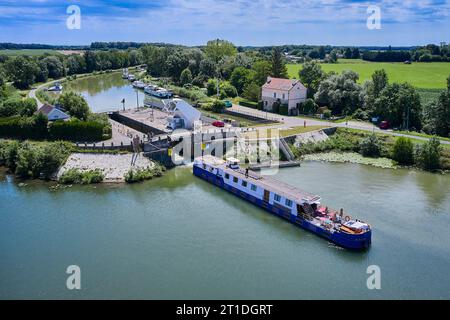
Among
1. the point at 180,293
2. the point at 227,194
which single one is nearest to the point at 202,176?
the point at 227,194

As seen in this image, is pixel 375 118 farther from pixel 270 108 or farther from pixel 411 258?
pixel 411 258

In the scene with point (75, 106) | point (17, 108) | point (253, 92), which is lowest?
point (17, 108)

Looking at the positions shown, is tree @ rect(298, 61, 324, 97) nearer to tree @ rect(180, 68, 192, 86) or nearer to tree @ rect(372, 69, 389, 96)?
tree @ rect(372, 69, 389, 96)

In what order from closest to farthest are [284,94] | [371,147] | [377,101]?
[371,147] < [377,101] < [284,94]

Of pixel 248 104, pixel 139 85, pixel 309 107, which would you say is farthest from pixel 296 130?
pixel 139 85

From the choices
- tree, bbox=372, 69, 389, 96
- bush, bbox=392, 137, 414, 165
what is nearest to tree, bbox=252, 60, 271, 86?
tree, bbox=372, 69, 389, 96

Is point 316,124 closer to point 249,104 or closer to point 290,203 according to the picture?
point 249,104
